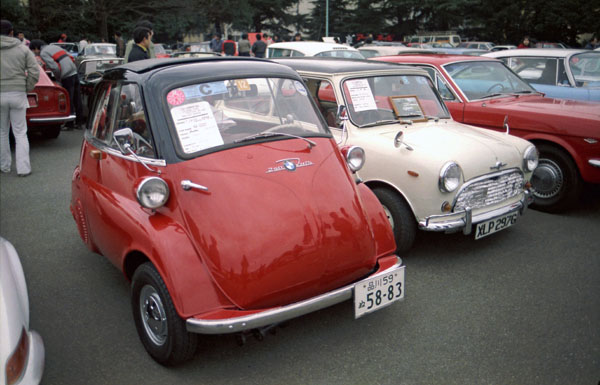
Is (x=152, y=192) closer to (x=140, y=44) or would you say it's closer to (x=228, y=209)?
(x=228, y=209)

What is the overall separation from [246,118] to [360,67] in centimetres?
233

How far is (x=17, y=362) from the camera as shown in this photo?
2322mm

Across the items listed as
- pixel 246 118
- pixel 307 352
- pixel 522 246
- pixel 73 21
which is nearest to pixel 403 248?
pixel 522 246

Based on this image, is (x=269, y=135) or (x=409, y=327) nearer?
(x=269, y=135)

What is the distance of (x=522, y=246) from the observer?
5.08 meters

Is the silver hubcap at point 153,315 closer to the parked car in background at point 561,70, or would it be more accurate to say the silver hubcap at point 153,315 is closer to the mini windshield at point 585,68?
the parked car in background at point 561,70

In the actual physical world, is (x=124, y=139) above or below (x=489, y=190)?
above

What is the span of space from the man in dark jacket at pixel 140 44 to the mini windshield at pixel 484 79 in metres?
4.43

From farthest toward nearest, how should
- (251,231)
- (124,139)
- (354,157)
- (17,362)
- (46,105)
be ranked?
(46,105) < (354,157) < (124,139) < (251,231) < (17,362)

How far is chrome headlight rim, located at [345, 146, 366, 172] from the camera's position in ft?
12.9

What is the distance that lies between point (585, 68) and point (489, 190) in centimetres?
Answer: 492

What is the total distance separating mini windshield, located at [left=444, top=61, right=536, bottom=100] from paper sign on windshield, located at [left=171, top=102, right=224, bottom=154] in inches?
173

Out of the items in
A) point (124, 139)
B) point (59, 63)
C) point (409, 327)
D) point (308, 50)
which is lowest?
point (409, 327)

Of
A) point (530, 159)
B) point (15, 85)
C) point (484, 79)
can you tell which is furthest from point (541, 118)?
point (15, 85)
